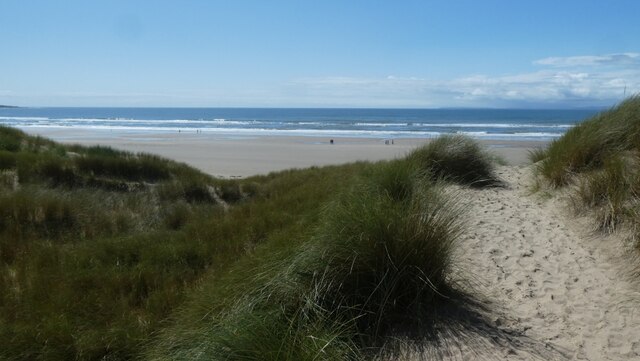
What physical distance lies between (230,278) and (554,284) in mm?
3018

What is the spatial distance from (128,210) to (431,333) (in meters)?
8.40

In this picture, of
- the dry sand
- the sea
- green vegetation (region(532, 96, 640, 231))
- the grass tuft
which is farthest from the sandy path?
the sea

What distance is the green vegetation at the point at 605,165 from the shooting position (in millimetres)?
5691

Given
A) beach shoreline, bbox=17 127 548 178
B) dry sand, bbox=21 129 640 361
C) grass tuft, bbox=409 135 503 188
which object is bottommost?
beach shoreline, bbox=17 127 548 178

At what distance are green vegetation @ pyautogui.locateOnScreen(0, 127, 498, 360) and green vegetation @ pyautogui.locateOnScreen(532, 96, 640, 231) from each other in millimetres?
1779

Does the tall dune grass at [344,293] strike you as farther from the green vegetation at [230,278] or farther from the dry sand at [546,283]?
the dry sand at [546,283]

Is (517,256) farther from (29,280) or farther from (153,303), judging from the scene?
(29,280)

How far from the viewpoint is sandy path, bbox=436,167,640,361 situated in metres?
3.79

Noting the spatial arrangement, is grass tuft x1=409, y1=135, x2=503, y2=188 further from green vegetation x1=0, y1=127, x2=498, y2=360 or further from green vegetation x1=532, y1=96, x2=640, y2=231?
green vegetation x1=532, y1=96, x2=640, y2=231

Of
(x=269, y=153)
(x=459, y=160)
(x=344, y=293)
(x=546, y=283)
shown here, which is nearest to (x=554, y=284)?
(x=546, y=283)

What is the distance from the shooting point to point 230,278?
5082 mm

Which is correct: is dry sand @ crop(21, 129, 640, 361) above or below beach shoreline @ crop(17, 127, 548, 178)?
above

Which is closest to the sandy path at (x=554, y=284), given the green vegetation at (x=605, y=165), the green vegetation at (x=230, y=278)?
the green vegetation at (x=605, y=165)

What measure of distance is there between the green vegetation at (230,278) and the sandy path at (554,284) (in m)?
0.60
